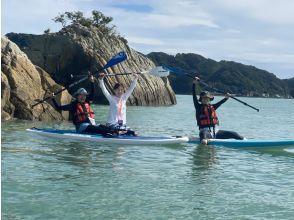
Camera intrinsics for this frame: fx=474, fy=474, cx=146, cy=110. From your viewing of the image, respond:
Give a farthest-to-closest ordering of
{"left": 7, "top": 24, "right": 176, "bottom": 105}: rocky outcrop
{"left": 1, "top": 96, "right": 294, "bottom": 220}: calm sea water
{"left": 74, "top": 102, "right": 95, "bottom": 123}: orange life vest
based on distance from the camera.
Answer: {"left": 7, "top": 24, "right": 176, "bottom": 105}: rocky outcrop → {"left": 74, "top": 102, "right": 95, "bottom": 123}: orange life vest → {"left": 1, "top": 96, "right": 294, "bottom": 220}: calm sea water

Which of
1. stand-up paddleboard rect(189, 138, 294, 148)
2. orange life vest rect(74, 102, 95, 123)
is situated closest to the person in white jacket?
orange life vest rect(74, 102, 95, 123)

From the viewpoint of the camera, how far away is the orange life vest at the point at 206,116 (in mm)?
14133

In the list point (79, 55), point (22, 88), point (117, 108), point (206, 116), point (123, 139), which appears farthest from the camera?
point (79, 55)

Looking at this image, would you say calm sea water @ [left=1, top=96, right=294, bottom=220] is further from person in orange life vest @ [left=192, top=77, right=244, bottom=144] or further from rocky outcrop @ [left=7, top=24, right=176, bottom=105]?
rocky outcrop @ [left=7, top=24, right=176, bottom=105]

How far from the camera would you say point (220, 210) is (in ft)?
23.1

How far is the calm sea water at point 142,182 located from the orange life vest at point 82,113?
0.89 m

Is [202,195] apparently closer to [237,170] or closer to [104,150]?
[237,170]

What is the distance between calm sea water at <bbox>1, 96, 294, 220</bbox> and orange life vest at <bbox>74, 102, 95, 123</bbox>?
89 cm

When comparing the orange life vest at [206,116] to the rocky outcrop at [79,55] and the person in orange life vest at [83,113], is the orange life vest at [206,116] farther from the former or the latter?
the rocky outcrop at [79,55]

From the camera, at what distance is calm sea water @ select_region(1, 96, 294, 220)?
22.4ft

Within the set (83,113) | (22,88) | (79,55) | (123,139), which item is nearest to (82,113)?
(83,113)

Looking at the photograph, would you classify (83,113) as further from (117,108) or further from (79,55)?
(79,55)

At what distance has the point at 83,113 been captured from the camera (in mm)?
13914

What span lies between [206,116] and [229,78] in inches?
5724
